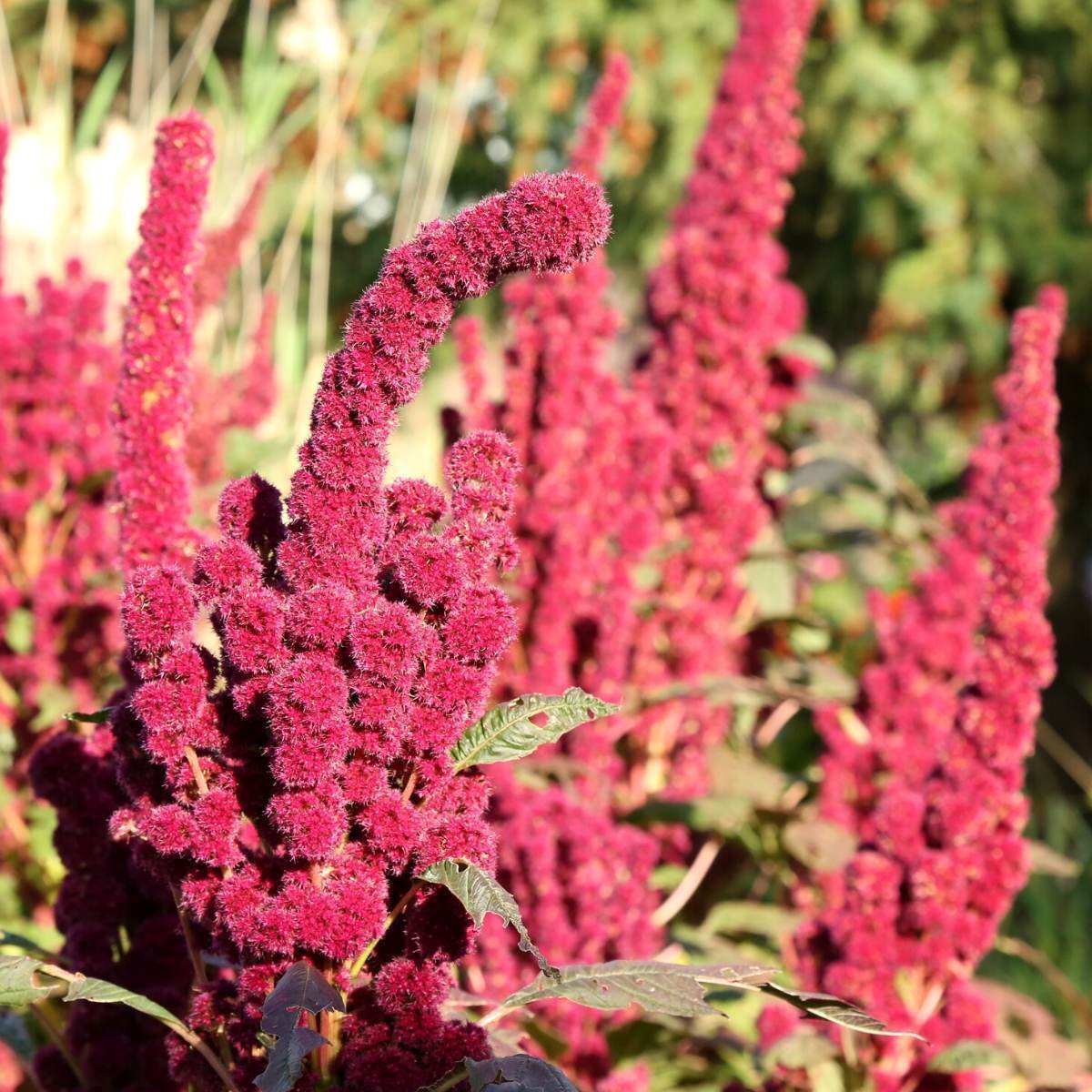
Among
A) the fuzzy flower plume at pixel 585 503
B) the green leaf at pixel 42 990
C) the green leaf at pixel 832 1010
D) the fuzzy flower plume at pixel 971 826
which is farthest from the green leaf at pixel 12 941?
the fuzzy flower plume at pixel 971 826

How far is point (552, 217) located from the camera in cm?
107

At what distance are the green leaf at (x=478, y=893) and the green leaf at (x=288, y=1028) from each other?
0.12m

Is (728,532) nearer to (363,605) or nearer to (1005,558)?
(1005,558)

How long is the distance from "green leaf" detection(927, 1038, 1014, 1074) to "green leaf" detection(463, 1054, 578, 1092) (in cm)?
86

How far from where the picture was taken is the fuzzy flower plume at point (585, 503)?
7.65 feet

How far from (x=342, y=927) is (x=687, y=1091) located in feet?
4.95

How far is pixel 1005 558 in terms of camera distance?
1886 mm

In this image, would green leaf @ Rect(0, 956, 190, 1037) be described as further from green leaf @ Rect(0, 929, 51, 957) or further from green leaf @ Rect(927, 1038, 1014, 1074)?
green leaf @ Rect(927, 1038, 1014, 1074)

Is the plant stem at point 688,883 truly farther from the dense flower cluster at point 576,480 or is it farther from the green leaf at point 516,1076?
the green leaf at point 516,1076

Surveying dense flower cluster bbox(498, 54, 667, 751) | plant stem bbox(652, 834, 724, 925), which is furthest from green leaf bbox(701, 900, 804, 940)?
dense flower cluster bbox(498, 54, 667, 751)

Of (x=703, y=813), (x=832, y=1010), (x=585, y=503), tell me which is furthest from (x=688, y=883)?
(x=832, y=1010)

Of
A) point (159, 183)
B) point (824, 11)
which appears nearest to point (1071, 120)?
point (824, 11)

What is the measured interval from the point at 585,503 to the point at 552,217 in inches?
54.9

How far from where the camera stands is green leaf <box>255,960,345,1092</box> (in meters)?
0.99
